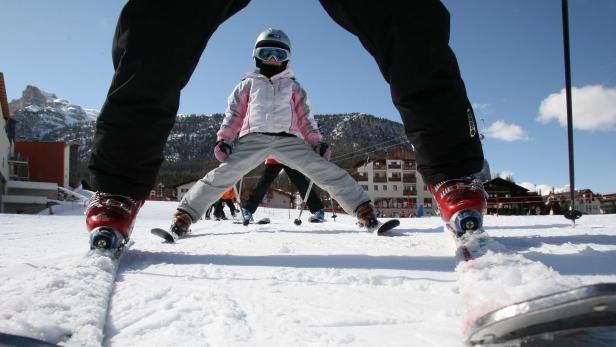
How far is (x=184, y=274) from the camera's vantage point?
1.11 meters

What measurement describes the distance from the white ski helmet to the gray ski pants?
98 centimetres

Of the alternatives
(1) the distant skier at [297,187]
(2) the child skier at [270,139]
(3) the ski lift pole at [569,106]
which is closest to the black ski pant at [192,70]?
(2) the child skier at [270,139]

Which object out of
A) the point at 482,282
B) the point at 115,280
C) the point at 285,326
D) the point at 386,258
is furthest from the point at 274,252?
the point at 482,282

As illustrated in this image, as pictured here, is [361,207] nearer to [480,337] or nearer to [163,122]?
[163,122]

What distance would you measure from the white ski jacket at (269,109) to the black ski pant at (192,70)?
181 cm

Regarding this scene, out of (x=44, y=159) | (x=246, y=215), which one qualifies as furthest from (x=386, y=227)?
(x=44, y=159)

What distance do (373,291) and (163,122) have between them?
32.8 inches

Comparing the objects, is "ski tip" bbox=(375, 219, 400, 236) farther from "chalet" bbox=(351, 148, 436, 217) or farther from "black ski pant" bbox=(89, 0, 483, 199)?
"chalet" bbox=(351, 148, 436, 217)

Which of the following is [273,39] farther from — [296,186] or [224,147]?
[296,186]

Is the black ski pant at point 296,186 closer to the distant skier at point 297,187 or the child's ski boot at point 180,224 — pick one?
the distant skier at point 297,187

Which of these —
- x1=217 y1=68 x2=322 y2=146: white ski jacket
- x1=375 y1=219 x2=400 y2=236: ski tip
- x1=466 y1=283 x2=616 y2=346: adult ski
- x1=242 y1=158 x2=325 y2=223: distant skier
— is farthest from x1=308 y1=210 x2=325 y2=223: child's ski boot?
x1=466 y1=283 x2=616 y2=346: adult ski

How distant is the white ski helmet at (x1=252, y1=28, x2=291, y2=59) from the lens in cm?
349

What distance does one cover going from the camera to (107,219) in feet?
4.26

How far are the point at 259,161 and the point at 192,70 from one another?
1.75 metres
